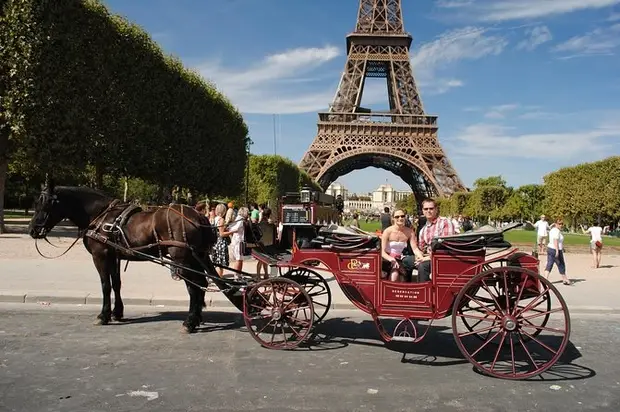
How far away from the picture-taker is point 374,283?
21.0 ft

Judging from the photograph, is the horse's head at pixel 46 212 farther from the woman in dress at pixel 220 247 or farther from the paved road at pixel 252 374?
the woman in dress at pixel 220 247

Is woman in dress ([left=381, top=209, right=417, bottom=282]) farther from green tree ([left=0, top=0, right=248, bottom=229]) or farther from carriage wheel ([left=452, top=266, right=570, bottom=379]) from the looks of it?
green tree ([left=0, top=0, right=248, bottom=229])

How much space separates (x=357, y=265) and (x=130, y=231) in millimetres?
3453

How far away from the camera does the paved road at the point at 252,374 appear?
487 cm

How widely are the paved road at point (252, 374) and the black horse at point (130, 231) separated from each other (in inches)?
27.9

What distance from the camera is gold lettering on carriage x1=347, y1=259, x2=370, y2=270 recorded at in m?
6.46

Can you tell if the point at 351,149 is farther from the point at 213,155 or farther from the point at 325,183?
the point at 213,155

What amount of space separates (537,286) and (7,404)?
5.41 meters

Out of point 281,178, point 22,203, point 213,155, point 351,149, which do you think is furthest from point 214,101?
point 22,203

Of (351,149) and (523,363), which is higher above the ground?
(351,149)

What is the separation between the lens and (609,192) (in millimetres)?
48156

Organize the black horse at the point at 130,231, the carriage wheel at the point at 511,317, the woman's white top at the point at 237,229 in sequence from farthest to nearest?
the woman's white top at the point at 237,229 < the black horse at the point at 130,231 < the carriage wheel at the point at 511,317

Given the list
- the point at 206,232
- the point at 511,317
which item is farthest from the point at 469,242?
the point at 206,232

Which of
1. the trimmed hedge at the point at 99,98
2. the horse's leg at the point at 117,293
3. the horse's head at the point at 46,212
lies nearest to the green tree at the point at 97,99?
the trimmed hedge at the point at 99,98
